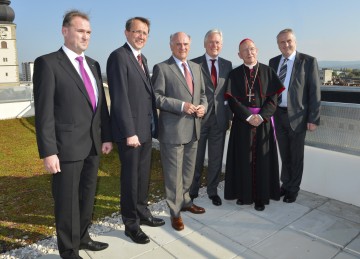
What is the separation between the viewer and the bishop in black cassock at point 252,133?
13.8 ft

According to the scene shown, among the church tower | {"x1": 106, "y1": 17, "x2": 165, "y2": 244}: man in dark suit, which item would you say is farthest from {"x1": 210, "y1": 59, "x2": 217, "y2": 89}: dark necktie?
the church tower

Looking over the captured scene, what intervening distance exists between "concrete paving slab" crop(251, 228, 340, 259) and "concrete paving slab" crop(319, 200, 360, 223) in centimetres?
93

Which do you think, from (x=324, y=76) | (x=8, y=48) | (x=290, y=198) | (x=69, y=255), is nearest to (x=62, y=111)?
(x=69, y=255)

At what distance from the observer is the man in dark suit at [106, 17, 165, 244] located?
3191 mm

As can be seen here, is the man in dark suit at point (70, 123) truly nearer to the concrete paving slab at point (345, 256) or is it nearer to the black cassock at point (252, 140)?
the black cassock at point (252, 140)

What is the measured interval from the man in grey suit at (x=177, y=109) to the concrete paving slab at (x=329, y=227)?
1.64m

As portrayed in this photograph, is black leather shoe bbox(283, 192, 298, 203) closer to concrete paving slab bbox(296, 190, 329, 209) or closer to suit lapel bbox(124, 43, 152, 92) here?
concrete paving slab bbox(296, 190, 329, 209)

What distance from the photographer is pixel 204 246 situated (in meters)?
3.45

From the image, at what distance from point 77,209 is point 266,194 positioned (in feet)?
8.94

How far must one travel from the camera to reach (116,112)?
320 cm

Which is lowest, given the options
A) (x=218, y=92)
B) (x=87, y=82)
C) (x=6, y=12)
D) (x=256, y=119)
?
(x=256, y=119)

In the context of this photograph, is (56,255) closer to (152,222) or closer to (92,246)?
(92,246)

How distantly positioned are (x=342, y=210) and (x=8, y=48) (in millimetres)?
68051

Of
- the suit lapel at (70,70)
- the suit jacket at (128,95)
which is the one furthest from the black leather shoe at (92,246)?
the suit lapel at (70,70)
